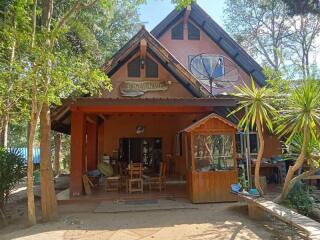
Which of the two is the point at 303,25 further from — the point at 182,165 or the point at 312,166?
the point at 312,166

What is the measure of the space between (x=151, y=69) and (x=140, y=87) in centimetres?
74

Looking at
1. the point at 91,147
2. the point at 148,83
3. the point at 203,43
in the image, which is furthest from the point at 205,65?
the point at 91,147

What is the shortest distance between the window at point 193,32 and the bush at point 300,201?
8.86 m

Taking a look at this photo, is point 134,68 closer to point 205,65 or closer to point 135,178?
point 135,178

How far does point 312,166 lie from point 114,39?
54.6 feet

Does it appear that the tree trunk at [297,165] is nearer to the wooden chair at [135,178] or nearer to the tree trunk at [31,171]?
the wooden chair at [135,178]

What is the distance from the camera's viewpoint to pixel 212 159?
31.6 ft

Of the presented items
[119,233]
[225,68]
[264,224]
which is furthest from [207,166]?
[225,68]

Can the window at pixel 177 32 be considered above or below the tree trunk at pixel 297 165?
above

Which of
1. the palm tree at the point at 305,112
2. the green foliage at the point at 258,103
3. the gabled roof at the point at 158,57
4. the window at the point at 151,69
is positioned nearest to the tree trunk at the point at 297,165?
the palm tree at the point at 305,112

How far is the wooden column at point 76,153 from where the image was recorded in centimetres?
1030

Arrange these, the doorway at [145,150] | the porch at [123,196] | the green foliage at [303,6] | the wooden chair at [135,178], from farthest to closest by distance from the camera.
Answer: the doorway at [145,150]
the green foliage at [303,6]
the wooden chair at [135,178]
the porch at [123,196]

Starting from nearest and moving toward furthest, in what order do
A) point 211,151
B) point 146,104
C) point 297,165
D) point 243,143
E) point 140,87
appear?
point 297,165 < point 211,151 < point 146,104 < point 140,87 < point 243,143

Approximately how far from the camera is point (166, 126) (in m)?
16.8
